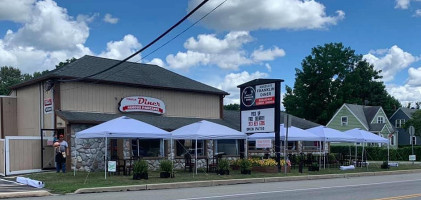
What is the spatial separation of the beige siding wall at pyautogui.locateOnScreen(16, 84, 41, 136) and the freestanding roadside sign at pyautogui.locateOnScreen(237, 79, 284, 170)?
11.3 metres

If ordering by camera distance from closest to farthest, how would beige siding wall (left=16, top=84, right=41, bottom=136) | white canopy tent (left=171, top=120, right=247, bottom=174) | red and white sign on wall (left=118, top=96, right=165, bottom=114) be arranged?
white canopy tent (left=171, top=120, right=247, bottom=174) < beige siding wall (left=16, top=84, right=41, bottom=136) < red and white sign on wall (left=118, top=96, right=165, bottom=114)

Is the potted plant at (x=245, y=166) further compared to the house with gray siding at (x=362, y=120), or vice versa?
the house with gray siding at (x=362, y=120)

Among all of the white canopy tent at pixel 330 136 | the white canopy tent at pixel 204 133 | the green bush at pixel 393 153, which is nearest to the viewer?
the white canopy tent at pixel 204 133

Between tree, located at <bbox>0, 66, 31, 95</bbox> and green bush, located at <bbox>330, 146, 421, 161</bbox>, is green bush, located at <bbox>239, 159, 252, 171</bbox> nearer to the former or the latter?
green bush, located at <bbox>330, 146, 421, 161</bbox>

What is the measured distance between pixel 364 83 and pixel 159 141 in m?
59.0

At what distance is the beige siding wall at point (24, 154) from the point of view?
21891 mm

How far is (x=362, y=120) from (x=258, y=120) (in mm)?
42709

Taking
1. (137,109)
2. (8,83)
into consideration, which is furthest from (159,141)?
(8,83)

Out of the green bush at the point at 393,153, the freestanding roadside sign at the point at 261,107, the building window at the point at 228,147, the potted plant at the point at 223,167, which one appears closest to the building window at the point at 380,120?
the green bush at the point at 393,153

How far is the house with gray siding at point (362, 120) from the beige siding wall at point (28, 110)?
154 ft

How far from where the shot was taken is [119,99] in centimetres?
2666

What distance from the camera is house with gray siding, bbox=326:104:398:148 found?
63.0 meters

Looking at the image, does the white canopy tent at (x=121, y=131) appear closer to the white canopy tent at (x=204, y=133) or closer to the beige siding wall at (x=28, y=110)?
the white canopy tent at (x=204, y=133)

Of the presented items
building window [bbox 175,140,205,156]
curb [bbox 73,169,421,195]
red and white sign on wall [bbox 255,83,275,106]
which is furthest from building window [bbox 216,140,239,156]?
curb [bbox 73,169,421,195]
